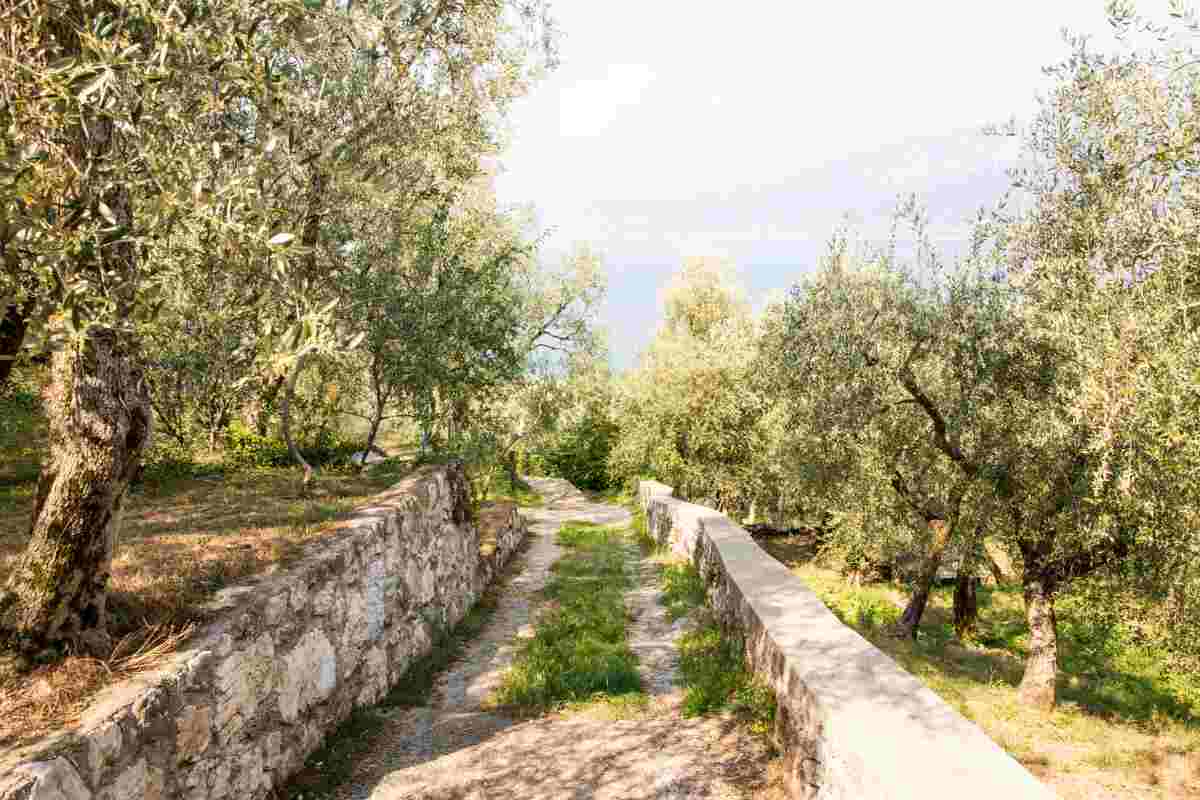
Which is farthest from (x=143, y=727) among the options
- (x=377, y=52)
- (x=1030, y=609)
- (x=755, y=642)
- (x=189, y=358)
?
(x=1030, y=609)

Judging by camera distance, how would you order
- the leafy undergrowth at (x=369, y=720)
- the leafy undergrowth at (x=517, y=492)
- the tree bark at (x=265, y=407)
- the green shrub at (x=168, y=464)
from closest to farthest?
1. the leafy undergrowth at (x=369, y=720)
2. the green shrub at (x=168, y=464)
3. the tree bark at (x=265, y=407)
4. the leafy undergrowth at (x=517, y=492)

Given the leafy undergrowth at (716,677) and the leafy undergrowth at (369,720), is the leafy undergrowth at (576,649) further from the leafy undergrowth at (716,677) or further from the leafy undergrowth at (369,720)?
the leafy undergrowth at (369,720)

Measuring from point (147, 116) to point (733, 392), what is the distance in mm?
22599

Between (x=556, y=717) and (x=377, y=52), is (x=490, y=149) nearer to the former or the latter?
(x=377, y=52)

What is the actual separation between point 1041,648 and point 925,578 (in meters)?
3.18

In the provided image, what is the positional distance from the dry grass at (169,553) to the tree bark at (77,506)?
0.34 metres

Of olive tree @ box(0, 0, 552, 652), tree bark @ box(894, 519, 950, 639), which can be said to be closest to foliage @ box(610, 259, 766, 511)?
tree bark @ box(894, 519, 950, 639)

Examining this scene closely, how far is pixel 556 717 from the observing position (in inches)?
347

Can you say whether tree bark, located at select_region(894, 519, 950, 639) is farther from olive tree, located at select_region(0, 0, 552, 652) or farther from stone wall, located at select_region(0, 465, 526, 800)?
olive tree, located at select_region(0, 0, 552, 652)

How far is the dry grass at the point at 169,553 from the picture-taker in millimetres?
5371

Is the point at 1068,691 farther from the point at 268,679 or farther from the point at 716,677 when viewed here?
the point at 268,679

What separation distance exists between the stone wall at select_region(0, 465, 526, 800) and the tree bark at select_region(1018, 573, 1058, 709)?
393 inches

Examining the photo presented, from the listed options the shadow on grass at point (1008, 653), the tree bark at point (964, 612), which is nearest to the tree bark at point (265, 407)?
the shadow on grass at point (1008, 653)

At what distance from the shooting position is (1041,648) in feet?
41.5
